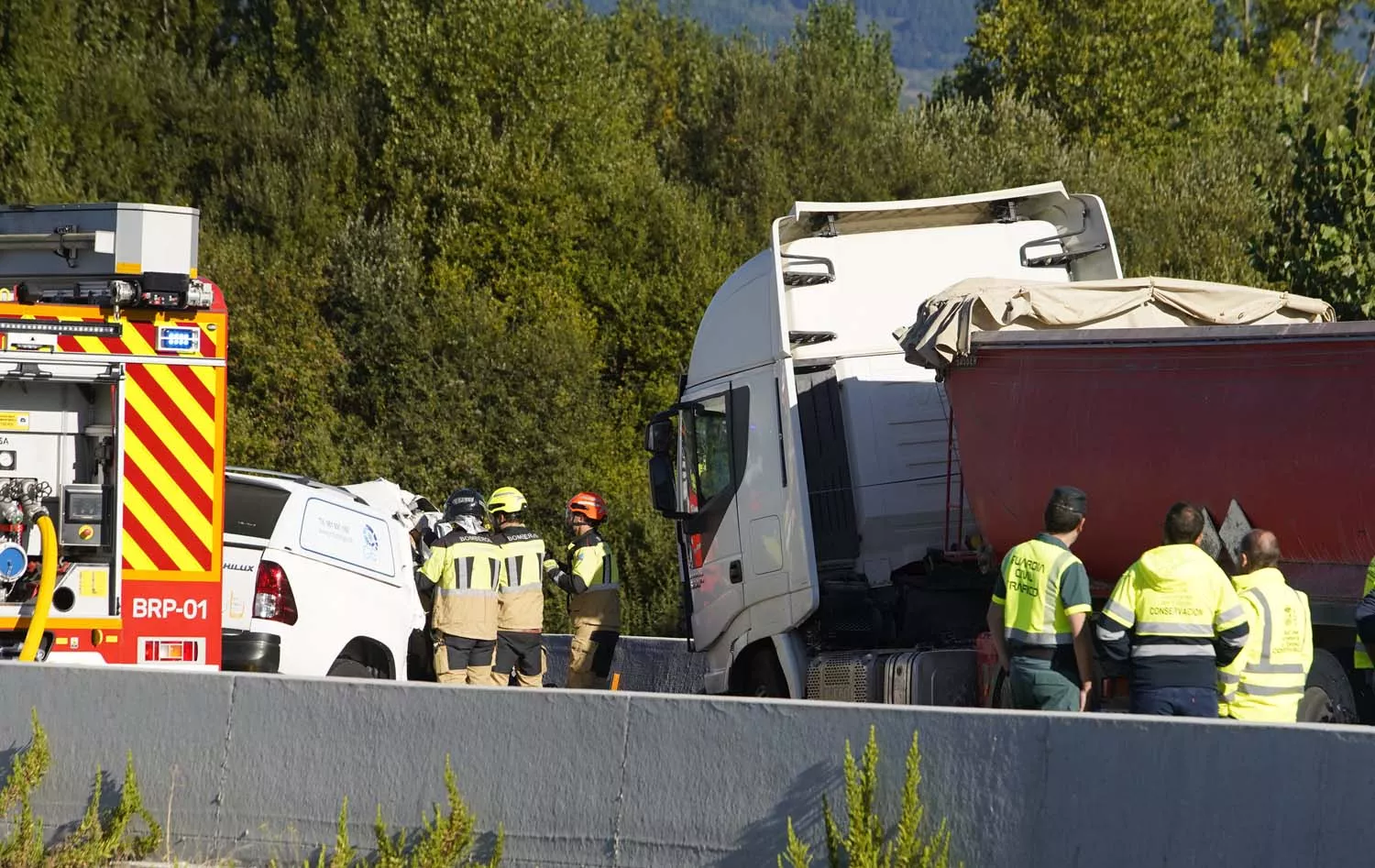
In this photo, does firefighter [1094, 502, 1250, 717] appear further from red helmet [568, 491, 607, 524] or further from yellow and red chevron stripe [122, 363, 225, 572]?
yellow and red chevron stripe [122, 363, 225, 572]

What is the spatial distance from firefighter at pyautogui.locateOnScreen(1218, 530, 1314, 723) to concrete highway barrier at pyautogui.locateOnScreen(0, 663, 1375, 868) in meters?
1.53

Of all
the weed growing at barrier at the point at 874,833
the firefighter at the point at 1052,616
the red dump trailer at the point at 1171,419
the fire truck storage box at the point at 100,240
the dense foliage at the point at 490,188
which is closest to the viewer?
the weed growing at barrier at the point at 874,833

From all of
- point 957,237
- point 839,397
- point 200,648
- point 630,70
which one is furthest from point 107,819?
point 630,70

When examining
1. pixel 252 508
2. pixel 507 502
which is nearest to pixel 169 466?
pixel 252 508

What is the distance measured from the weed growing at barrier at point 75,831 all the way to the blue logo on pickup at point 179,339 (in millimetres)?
2091

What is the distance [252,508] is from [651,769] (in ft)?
13.5

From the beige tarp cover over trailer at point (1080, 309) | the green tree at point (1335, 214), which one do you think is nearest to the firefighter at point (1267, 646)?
the beige tarp cover over trailer at point (1080, 309)

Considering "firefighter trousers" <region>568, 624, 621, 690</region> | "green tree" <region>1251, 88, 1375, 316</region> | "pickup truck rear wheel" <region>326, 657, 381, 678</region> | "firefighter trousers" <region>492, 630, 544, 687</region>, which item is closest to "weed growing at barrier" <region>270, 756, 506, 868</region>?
"pickup truck rear wheel" <region>326, 657, 381, 678</region>

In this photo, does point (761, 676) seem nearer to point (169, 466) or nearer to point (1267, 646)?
point (169, 466)

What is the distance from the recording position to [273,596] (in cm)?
891

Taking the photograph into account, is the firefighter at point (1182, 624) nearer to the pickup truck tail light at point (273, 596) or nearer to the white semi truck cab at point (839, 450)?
the white semi truck cab at point (839, 450)

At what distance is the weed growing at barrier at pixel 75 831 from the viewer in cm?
643

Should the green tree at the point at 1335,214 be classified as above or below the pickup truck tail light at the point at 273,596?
above

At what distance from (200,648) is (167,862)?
5.41ft
